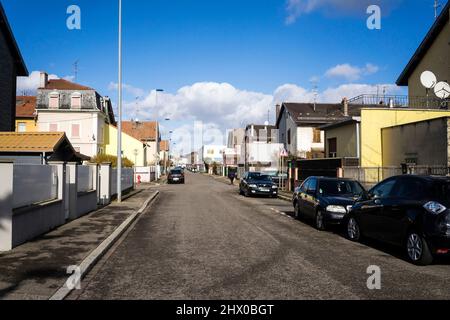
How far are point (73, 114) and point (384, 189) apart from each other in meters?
47.0

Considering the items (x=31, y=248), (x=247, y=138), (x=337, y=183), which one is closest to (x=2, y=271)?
(x=31, y=248)

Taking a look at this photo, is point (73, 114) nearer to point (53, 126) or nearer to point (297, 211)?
point (53, 126)

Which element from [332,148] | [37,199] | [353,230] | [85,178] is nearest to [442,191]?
[353,230]

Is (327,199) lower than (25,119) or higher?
lower

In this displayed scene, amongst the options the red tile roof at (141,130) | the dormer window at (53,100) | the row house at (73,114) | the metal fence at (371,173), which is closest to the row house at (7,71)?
the metal fence at (371,173)

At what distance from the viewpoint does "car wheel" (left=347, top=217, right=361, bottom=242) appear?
398 inches

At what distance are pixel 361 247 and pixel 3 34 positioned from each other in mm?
22440

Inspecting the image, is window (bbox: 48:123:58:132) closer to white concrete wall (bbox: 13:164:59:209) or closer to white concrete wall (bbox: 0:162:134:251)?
white concrete wall (bbox: 0:162:134:251)

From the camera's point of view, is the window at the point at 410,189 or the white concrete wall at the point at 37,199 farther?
the white concrete wall at the point at 37,199

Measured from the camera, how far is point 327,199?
474 inches

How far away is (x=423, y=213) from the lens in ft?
24.5

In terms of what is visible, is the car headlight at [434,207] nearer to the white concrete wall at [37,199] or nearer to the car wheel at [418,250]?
the car wheel at [418,250]

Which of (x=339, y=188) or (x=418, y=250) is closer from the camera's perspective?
(x=418, y=250)

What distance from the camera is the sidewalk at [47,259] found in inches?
223
